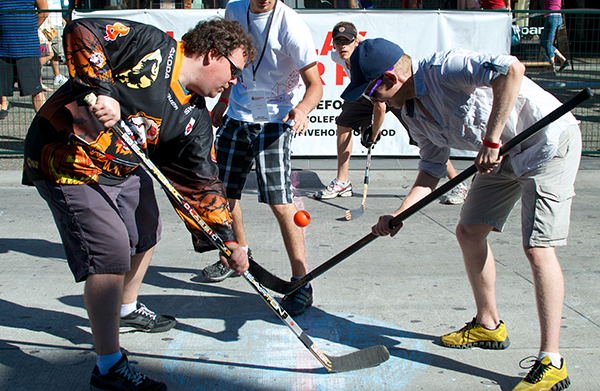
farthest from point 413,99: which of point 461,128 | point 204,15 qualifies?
point 204,15

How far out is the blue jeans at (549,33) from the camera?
331 inches

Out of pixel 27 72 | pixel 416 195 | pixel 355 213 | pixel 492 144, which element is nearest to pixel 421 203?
pixel 416 195

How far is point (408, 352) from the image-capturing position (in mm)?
2943

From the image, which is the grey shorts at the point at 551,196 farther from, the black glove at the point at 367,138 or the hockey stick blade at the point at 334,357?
the black glove at the point at 367,138

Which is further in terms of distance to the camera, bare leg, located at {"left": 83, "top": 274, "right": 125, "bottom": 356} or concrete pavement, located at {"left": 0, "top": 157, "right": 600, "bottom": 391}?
concrete pavement, located at {"left": 0, "top": 157, "right": 600, "bottom": 391}

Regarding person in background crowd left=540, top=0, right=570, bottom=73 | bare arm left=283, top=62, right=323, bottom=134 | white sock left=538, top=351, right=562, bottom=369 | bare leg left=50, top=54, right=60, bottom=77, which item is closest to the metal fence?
person in background crowd left=540, top=0, right=570, bottom=73

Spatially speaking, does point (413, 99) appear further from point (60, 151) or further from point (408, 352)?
point (60, 151)

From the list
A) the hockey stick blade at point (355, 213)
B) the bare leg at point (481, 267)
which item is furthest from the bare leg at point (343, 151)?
the bare leg at point (481, 267)

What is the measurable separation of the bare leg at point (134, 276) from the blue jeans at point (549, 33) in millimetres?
7375

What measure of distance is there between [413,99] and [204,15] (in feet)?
17.0

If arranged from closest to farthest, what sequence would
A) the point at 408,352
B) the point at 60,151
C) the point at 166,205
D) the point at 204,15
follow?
the point at 60,151, the point at 408,352, the point at 166,205, the point at 204,15

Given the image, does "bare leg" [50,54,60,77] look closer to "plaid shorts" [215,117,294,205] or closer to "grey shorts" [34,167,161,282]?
"plaid shorts" [215,117,294,205]

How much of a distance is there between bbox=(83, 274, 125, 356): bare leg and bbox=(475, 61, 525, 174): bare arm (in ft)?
5.39

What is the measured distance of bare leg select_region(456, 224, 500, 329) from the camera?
9.43 ft
